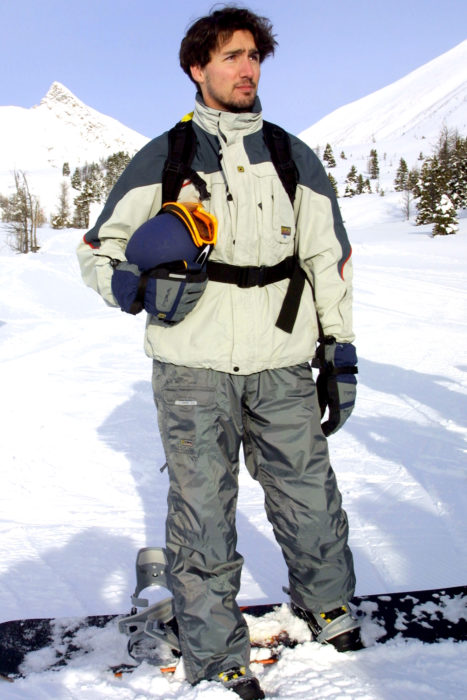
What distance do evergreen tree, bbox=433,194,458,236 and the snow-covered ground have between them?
24.1m

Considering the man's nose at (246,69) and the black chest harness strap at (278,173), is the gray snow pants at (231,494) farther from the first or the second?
the man's nose at (246,69)

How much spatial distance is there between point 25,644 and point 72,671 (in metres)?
0.25

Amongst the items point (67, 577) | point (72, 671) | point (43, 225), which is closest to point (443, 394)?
point (67, 577)

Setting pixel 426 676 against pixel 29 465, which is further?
pixel 29 465

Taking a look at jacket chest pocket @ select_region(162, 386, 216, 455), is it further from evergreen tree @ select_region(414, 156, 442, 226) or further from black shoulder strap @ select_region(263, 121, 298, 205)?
evergreen tree @ select_region(414, 156, 442, 226)

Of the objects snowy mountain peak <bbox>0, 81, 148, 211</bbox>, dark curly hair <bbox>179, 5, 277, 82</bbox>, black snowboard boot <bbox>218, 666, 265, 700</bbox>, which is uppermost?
snowy mountain peak <bbox>0, 81, 148, 211</bbox>

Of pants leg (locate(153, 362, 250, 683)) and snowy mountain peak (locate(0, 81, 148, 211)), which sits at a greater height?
snowy mountain peak (locate(0, 81, 148, 211))

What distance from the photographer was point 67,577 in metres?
2.82

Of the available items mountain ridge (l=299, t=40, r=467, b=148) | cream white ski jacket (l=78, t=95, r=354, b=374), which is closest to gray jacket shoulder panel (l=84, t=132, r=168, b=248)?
cream white ski jacket (l=78, t=95, r=354, b=374)

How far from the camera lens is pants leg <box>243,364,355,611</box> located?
6.70 ft

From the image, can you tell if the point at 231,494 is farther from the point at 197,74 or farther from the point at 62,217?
the point at 62,217

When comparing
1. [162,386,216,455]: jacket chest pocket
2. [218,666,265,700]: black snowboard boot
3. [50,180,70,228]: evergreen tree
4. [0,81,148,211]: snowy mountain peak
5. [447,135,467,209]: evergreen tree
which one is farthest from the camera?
[0,81,148,211]: snowy mountain peak

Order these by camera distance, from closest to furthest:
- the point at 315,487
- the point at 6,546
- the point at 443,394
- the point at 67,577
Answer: the point at 315,487 → the point at 67,577 → the point at 6,546 → the point at 443,394

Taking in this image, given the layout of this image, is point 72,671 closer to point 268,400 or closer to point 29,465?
point 268,400
